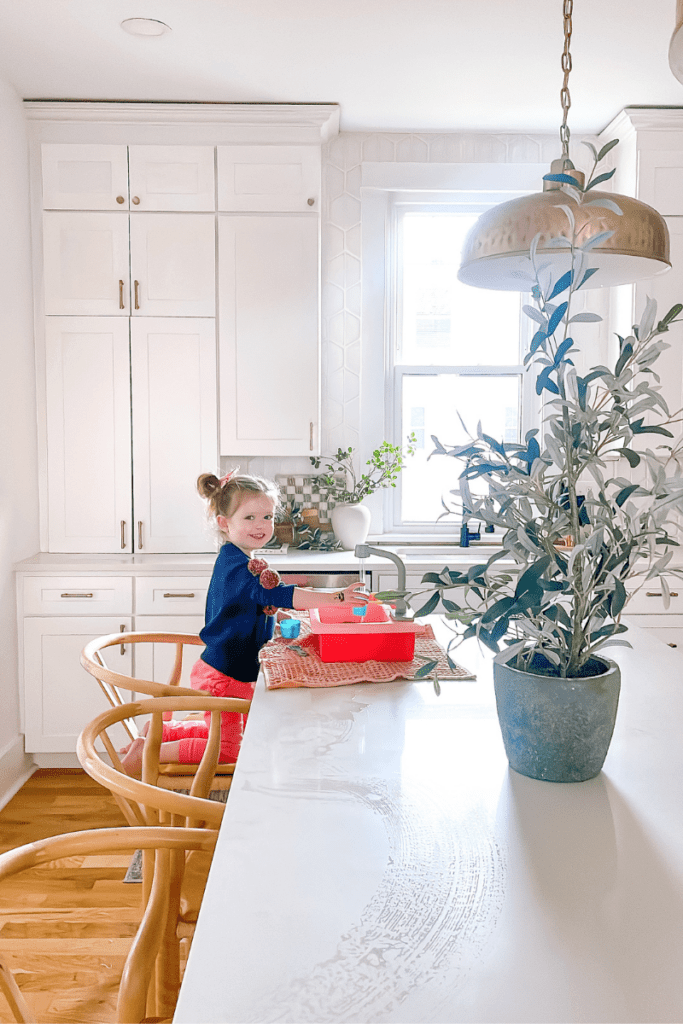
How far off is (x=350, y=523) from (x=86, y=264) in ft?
5.34

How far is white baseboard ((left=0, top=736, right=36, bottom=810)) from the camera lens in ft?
10.6

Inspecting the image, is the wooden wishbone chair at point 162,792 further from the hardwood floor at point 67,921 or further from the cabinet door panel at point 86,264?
the cabinet door panel at point 86,264

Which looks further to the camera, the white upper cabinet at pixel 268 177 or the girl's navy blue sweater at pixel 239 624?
the white upper cabinet at pixel 268 177

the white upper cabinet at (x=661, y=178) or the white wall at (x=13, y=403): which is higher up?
the white upper cabinet at (x=661, y=178)

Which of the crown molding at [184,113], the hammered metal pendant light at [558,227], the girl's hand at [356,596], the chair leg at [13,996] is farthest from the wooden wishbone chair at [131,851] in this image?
the crown molding at [184,113]

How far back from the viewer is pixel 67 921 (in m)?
2.37

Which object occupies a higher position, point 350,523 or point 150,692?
point 350,523

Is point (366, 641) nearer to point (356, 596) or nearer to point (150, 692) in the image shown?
point (356, 596)

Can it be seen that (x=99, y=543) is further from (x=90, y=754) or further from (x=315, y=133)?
(x=90, y=754)

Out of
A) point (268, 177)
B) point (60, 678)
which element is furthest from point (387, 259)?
point (60, 678)

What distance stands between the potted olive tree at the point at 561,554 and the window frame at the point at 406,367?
2.71m

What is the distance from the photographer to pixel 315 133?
3500 millimetres

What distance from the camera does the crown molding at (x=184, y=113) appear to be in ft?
11.3

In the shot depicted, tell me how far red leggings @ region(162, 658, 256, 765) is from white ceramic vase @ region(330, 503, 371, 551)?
4.76 ft
